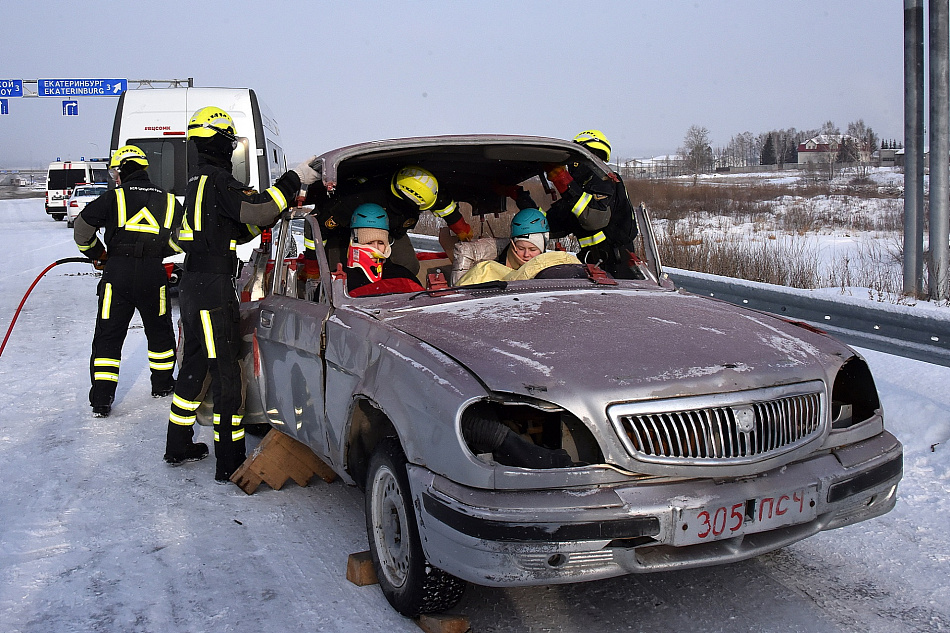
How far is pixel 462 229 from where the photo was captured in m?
A: 5.73

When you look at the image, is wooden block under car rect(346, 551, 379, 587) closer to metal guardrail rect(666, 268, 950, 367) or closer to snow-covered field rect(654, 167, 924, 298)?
metal guardrail rect(666, 268, 950, 367)

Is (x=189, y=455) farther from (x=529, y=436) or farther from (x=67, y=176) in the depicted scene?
(x=67, y=176)

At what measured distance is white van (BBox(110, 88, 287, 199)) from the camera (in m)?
11.9

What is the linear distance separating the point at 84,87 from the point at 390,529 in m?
49.6

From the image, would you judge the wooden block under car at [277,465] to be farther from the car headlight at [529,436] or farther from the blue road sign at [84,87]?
the blue road sign at [84,87]

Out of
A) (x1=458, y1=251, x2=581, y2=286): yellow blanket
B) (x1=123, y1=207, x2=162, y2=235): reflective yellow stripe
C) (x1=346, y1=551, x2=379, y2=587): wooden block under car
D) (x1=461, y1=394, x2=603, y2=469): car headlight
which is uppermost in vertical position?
(x1=123, y1=207, x2=162, y2=235): reflective yellow stripe

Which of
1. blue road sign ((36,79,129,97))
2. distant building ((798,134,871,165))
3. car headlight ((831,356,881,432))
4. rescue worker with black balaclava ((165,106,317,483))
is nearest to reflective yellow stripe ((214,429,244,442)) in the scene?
rescue worker with black balaclava ((165,106,317,483))

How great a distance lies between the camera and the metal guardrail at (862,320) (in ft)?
15.8

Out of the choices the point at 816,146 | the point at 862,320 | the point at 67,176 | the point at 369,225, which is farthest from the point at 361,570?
the point at 816,146

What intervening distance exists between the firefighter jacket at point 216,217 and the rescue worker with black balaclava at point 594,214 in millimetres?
1939

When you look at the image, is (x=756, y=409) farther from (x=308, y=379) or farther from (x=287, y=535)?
(x=287, y=535)

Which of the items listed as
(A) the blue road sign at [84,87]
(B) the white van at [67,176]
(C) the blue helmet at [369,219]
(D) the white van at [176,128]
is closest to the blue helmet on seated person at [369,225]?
(C) the blue helmet at [369,219]

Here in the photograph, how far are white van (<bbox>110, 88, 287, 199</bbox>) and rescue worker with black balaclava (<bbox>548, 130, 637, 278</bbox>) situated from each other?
7.13m

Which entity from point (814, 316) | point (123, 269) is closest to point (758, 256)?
point (814, 316)
